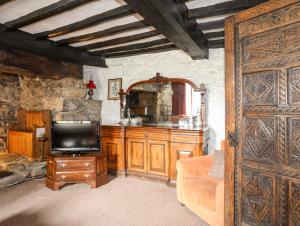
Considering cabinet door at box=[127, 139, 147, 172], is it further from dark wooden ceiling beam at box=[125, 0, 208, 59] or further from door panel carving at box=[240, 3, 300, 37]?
door panel carving at box=[240, 3, 300, 37]

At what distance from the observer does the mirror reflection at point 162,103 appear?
155 inches

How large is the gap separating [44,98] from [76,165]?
1823 mm

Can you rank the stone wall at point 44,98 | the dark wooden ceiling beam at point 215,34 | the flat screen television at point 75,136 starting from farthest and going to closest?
1. the stone wall at point 44,98
2. the flat screen television at point 75,136
3. the dark wooden ceiling beam at point 215,34

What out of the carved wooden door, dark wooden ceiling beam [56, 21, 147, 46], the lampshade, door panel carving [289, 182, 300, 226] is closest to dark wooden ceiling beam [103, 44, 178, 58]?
the lampshade

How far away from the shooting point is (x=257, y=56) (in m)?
1.57

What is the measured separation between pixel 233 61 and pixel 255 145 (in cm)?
66

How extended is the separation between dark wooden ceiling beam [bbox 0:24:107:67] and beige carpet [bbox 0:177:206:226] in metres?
2.11

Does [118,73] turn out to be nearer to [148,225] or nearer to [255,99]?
[148,225]

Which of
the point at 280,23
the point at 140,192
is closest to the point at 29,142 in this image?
the point at 140,192

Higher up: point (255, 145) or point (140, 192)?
point (255, 145)

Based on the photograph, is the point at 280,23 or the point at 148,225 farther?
the point at 148,225

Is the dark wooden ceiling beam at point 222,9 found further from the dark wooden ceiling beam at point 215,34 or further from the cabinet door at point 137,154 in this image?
the cabinet door at point 137,154

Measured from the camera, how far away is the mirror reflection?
3947mm

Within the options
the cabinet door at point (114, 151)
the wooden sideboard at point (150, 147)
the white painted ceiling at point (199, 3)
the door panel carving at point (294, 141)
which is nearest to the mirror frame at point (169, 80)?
the wooden sideboard at point (150, 147)
